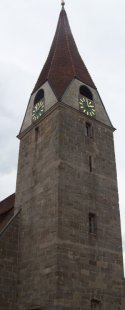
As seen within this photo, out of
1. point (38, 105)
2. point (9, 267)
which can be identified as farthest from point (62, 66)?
point (9, 267)

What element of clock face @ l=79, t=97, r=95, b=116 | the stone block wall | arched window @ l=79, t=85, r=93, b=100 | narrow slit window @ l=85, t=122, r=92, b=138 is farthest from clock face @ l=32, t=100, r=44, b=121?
the stone block wall

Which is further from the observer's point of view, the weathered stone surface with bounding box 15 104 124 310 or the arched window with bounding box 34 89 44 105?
the arched window with bounding box 34 89 44 105

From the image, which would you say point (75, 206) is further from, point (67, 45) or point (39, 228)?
point (67, 45)

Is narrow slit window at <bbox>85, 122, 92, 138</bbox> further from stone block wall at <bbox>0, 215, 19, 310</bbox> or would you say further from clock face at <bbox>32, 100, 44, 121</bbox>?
stone block wall at <bbox>0, 215, 19, 310</bbox>

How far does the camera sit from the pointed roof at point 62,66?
21562 mm

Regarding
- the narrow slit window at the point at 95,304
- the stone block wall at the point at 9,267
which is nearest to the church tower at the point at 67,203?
the narrow slit window at the point at 95,304

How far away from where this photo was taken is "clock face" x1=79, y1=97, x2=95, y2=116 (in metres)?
20.5

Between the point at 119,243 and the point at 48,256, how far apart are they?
395 cm

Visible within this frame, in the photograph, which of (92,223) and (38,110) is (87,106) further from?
(92,223)

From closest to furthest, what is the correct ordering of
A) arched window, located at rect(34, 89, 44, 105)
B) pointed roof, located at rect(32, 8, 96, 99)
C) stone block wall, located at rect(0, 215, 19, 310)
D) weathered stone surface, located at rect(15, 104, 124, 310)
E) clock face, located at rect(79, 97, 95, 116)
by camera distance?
1. weathered stone surface, located at rect(15, 104, 124, 310)
2. stone block wall, located at rect(0, 215, 19, 310)
3. clock face, located at rect(79, 97, 95, 116)
4. pointed roof, located at rect(32, 8, 96, 99)
5. arched window, located at rect(34, 89, 44, 105)

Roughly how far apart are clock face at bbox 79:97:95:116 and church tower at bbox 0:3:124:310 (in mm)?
15

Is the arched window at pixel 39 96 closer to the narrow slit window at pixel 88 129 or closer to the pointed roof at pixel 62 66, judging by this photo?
the pointed roof at pixel 62 66

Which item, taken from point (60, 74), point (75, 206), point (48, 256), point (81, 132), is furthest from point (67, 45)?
point (48, 256)

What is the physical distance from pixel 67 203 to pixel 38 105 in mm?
7337
